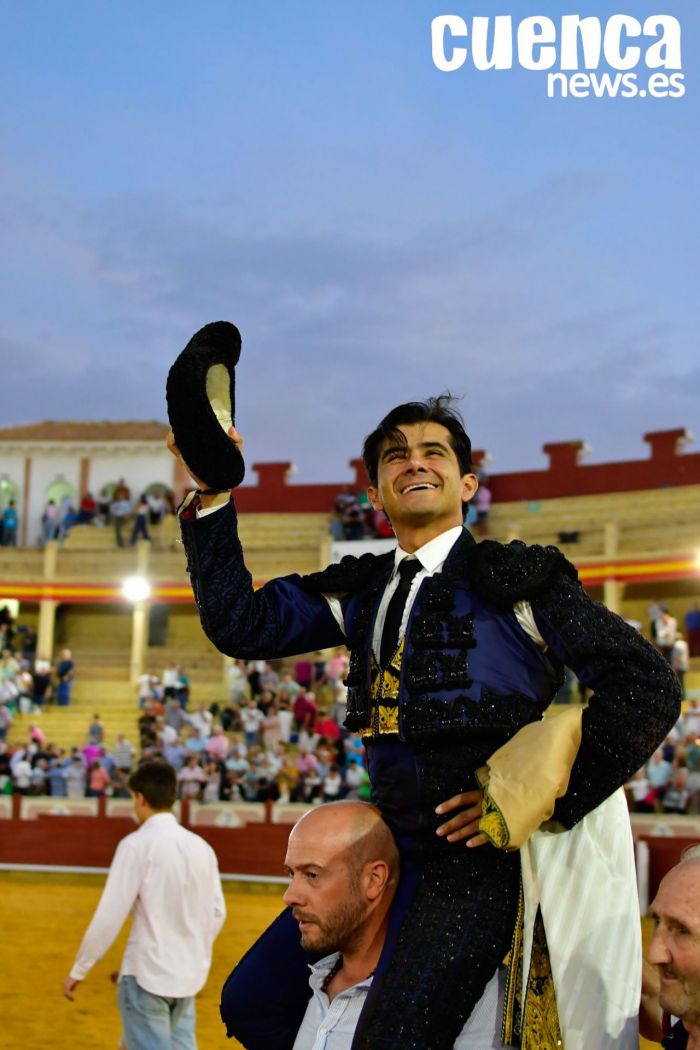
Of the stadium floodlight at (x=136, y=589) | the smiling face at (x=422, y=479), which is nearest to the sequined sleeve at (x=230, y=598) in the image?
the smiling face at (x=422, y=479)

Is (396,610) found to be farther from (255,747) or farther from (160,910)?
(255,747)

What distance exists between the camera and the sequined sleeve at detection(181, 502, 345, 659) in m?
2.46

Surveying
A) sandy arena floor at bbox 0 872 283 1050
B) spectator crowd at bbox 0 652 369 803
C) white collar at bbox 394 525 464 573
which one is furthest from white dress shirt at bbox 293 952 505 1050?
spectator crowd at bbox 0 652 369 803

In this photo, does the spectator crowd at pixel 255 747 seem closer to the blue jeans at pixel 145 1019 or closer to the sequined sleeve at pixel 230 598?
the blue jeans at pixel 145 1019

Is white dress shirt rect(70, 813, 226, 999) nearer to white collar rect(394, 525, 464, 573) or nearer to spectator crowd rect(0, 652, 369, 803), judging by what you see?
white collar rect(394, 525, 464, 573)

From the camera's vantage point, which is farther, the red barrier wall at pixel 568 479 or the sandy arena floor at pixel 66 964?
the red barrier wall at pixel 568 479

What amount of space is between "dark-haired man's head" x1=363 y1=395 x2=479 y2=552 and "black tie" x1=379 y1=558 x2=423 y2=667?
0.05 meters

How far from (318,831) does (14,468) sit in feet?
97.4

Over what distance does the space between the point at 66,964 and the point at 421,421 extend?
7.28 metres

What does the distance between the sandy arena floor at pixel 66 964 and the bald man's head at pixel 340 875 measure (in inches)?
177

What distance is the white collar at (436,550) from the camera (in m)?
2.47

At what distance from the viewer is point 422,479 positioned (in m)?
2.45

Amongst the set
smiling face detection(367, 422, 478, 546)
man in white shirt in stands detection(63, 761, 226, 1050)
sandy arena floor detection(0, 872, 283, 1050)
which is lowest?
sandy arena floor detection(0, 872, 283, 1050)

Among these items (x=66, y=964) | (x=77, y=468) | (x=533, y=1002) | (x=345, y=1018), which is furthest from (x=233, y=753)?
(x=77, y=468)
